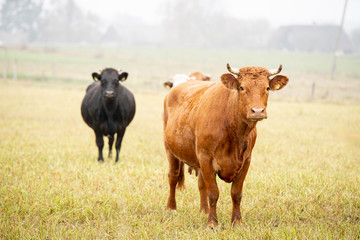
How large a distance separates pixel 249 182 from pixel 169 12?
72.9 metres

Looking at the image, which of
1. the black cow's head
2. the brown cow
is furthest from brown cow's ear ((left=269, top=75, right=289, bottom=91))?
the black cow's head

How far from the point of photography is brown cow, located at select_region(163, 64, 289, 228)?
3660 mm

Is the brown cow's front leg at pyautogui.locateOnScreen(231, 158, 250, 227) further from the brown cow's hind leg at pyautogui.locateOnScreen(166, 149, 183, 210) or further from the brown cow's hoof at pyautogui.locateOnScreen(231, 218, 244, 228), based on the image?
the brown cow's hind leg at pyautogui.locateOnScreen(166, 149, 183, 210)

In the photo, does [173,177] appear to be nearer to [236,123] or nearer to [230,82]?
[236,123]

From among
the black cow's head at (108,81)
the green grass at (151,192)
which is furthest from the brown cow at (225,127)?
the black cow's head at (108,81)

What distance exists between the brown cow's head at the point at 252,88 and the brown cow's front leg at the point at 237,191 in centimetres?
68

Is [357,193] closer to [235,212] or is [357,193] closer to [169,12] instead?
[235,212]

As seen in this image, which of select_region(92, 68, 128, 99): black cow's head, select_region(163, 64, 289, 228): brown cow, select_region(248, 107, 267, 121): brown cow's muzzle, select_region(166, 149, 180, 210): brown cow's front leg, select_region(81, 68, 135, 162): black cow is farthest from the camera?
select_region(81, 68, 135, 162): black cow

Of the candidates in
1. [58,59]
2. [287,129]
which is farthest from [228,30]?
[287,129]

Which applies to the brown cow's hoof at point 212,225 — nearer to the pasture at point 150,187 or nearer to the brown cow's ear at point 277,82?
the pasture at point 150,187

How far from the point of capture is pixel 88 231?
4113mm

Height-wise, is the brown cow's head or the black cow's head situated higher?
the brown cow's head

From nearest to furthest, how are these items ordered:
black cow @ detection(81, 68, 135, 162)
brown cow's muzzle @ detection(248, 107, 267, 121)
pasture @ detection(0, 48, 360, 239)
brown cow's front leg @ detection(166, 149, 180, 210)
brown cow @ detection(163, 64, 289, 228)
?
brown cow's muzzle @ detection(248, 107, 267, 121)
brown cow @ detection(163, 64, 289, 228)
pasture @ detection(0, 48, 360, 239)
brown cow's front leg @ detection(166, 149, 180, 210)
black cow @ detection(81, 68, 135, 162)

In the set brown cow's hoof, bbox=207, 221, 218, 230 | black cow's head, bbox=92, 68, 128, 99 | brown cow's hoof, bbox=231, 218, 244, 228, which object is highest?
black cow's head, bbox=92, 68, 128, 99
